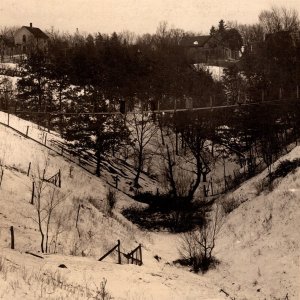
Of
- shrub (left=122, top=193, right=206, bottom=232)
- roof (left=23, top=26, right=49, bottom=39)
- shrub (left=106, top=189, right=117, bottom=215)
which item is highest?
roof (left=23, top=26, right=49, bottom=39)

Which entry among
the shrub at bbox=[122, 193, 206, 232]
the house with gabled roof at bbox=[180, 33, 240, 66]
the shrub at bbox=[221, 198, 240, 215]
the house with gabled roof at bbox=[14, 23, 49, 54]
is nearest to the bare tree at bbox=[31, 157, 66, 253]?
the shrub at bbox=[122, 193, 206, 232]

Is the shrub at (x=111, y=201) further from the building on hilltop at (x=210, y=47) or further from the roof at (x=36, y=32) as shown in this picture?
the roof at (x=36, y=32)

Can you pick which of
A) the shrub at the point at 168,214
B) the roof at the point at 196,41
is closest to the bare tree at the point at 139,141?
the shrub at the point at 168,214

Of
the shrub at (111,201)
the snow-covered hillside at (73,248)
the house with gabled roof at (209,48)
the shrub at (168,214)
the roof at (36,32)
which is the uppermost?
the roof at (36,32)

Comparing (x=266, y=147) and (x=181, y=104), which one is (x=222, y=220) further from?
(x=181, y=104)

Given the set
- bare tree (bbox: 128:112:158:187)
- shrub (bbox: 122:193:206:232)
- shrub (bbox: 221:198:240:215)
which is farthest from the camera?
bare tree (bbox: 128:112:158:187)

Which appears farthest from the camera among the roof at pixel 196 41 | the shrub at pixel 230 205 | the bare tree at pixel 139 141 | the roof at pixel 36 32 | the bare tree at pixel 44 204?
the roof at pixel 36 32

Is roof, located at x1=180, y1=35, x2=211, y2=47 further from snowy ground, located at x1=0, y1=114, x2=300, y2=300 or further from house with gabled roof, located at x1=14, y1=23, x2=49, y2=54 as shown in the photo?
snowy ground, located at x1=0, y1=114, x2=300, y2=300

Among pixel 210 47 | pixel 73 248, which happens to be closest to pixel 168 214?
pixel 73 248

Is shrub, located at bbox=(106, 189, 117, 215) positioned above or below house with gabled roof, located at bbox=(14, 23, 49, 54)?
below
